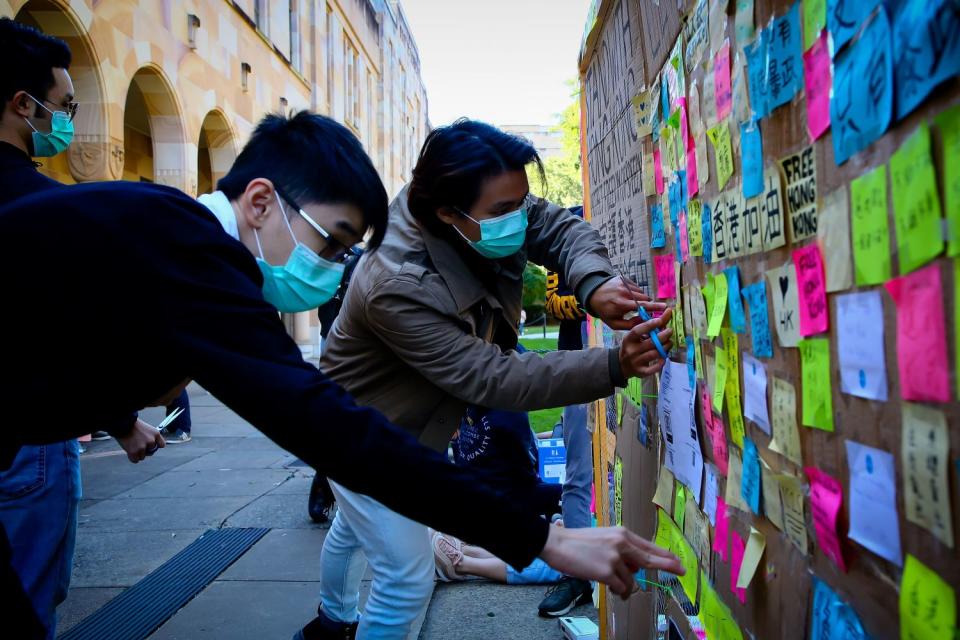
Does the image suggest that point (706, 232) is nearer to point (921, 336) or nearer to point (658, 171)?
point (658, 171)

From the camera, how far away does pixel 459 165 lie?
2.00 m

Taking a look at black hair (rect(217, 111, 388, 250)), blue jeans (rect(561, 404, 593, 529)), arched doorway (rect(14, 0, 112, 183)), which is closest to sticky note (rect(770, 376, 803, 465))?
black hair (rect(217, 111, 388, 250))

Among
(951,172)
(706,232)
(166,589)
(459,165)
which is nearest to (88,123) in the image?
(166,589)

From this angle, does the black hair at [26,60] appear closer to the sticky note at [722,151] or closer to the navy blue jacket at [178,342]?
the navy blue jacket at [178,342]

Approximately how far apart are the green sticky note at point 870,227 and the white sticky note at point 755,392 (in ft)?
1.09

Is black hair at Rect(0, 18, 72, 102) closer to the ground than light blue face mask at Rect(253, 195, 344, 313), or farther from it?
farther from it

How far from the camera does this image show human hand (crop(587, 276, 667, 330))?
176cm

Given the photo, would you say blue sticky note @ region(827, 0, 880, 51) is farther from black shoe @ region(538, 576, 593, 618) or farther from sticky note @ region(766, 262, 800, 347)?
black shoe @ region(538, 576, 593, 618)

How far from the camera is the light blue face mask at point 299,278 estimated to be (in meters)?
1.58

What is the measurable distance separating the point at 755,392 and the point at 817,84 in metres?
0.49

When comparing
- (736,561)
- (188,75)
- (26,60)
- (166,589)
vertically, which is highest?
(188,75)

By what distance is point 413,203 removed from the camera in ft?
6.88

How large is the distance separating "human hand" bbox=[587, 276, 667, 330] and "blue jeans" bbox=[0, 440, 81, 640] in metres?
1.78

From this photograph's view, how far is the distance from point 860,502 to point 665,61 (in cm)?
108
